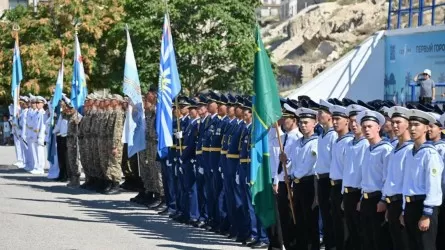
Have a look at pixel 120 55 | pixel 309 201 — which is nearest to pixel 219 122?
pixel 309 201

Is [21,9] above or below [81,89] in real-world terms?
above

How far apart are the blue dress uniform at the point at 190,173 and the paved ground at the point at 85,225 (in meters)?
0.32

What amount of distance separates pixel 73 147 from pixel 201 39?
12464 mm

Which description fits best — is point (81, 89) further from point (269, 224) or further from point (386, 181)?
point (386, 181)

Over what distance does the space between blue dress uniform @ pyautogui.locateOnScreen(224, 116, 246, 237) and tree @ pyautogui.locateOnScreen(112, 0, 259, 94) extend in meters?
19.0

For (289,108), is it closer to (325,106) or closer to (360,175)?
(325,106)

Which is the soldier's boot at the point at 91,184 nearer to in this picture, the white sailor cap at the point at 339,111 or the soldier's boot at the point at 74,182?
the soldier's boot at the point at 74,182

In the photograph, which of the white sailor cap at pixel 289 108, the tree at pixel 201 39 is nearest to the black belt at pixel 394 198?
the white sailor cap at pixel 289 108

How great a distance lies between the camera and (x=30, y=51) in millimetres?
39562

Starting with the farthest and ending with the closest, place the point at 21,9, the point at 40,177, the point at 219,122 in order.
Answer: the point at 21,9 → the point at 40,177 → the point at 219,122

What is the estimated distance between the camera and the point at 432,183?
9180 mm

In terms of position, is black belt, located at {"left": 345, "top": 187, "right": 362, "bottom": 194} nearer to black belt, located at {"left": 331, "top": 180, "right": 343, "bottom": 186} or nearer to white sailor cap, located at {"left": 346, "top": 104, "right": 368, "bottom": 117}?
black belt, located at {"left": 331, "top": 180, "right": 343, "bottom": 186}

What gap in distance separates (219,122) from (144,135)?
12.6ft

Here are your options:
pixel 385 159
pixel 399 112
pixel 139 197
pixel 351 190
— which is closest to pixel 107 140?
pixel 139 197
